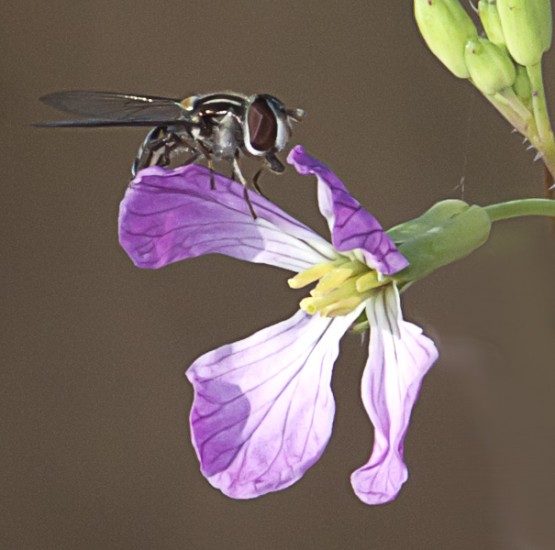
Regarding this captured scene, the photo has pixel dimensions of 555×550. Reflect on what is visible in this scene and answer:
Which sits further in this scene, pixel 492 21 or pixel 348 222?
pixel 492 21

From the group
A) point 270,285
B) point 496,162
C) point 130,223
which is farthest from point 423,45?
point 130,223

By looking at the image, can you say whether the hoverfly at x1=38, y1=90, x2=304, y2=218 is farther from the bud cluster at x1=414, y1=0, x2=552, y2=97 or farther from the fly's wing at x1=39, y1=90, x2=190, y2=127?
the bud cluster at x1=414, y1=0, x2=552, y2=97

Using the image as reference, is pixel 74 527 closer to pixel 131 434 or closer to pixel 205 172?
pixel 131 434

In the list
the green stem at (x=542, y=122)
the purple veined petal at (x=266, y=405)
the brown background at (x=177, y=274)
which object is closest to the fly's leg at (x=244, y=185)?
the purple veined petal at (x=266, y=405)

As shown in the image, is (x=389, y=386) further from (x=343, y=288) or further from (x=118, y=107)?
(x=118, y=107)

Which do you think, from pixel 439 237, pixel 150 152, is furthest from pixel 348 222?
pixel 150 152

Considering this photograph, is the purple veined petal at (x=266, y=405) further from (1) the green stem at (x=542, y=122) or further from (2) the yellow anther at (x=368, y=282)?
(1) the green stem at (x=542, y=122)

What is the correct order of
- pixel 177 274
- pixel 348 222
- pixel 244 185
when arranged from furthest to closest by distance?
pixel 177 274 → pixel 244 185 → pixel 348 222
